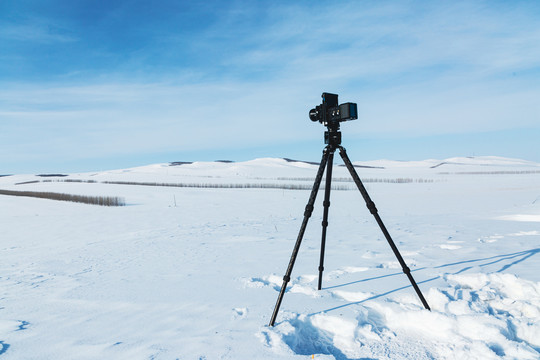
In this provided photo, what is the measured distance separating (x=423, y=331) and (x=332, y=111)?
2.30 m

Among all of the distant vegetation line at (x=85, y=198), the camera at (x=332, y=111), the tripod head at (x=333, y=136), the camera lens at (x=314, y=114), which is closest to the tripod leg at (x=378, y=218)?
the tripod head at (x=333, y=136)

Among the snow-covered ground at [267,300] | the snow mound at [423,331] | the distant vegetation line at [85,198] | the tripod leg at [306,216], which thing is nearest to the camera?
the snow mound at [423,331]

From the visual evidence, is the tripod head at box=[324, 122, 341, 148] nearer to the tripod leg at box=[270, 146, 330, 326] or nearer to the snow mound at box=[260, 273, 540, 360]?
the tripod leg at box=[270, 146, 330, 326]

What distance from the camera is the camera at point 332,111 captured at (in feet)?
11.3

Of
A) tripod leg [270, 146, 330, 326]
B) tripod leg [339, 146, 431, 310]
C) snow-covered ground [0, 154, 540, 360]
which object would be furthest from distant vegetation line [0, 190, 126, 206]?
tripod leg [339, 146, 431, 310]

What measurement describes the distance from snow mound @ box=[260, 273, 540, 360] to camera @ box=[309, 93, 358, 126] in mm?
1976

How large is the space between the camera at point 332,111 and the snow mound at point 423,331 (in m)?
1.98

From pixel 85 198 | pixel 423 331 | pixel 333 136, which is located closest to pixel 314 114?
pixel 333 136

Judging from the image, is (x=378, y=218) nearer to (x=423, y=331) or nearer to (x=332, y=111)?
(x=423, y=331)

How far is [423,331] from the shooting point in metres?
3.06

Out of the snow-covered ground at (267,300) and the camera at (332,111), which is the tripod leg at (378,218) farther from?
the camera at (332,111)

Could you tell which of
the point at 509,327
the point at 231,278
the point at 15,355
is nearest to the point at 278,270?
the point at 231,278

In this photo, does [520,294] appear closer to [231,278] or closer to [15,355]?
[231,278]

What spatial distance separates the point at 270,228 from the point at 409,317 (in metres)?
5.96
